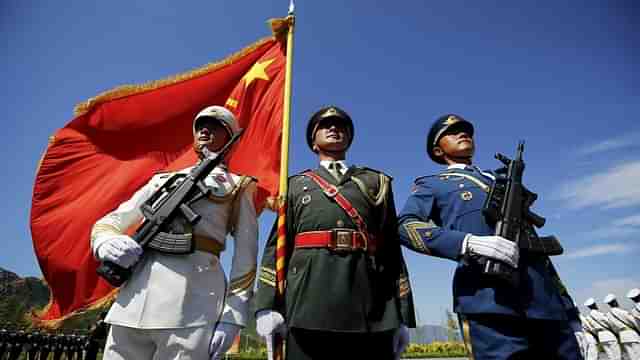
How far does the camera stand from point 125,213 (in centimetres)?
289

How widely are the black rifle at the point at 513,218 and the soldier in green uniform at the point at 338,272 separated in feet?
1.98

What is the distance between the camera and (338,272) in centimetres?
241

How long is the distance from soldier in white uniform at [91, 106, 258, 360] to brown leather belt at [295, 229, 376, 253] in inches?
17.1

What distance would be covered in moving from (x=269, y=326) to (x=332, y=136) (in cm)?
138

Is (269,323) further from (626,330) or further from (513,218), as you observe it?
(626,330)

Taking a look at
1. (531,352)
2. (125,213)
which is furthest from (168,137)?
(531,352)

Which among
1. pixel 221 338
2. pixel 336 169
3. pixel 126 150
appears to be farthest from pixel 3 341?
pixel 336 169

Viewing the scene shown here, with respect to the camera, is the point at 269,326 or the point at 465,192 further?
the point at 465,192

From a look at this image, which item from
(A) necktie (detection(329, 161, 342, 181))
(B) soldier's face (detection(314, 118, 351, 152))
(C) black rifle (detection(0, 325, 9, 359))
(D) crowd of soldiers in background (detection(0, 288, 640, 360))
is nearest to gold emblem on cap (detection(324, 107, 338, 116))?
(B) soldier's face (detection(314, 118, 351, 152))

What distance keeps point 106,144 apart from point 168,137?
23.9 inches

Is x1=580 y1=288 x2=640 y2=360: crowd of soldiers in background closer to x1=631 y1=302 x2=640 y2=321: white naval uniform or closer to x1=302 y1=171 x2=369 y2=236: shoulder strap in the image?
x1=631 y1=302 x2=640 y2=321: white naval uniform

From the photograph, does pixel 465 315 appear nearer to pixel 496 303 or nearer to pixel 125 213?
pixel 496 303

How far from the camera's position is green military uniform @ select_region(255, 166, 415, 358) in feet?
7.61

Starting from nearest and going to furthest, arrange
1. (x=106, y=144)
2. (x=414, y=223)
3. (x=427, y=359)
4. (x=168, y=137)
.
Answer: (x=414, y=223), (x=106, y=144), (x=168, y=137), (x=427, y=359)
